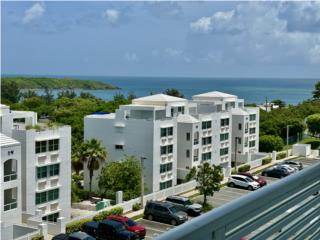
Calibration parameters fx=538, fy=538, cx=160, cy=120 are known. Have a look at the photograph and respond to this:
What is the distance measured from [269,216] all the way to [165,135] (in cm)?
2850

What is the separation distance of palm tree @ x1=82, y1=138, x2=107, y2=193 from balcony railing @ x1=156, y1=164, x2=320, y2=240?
25.7 meters

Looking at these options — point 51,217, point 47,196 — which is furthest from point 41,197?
point 51,217

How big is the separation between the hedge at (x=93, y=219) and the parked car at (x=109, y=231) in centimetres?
74

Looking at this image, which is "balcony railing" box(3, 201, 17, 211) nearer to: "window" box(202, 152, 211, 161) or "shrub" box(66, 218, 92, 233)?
"shrub" box(66, 218, 92, 233)

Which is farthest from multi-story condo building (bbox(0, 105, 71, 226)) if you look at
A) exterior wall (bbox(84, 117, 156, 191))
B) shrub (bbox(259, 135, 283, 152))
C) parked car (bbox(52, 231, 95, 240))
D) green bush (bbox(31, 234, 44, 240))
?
shrub (bbox(259, 135, 283, 152))

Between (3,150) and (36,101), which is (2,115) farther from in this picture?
(36,101)

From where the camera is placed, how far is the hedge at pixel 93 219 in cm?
2133

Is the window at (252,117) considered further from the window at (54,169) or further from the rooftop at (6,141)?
the rooftop at (6,141)

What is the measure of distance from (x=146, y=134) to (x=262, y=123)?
66.3ft

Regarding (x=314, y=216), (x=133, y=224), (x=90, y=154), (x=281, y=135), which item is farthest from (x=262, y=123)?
(x=314, y=216)

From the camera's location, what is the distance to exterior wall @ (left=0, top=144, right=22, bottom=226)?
20.1m

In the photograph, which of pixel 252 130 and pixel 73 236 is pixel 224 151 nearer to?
pixel 252 130

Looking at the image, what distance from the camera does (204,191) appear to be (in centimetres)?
2644

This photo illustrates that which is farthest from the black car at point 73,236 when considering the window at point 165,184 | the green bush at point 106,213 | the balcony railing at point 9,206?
the window at point 165,184
